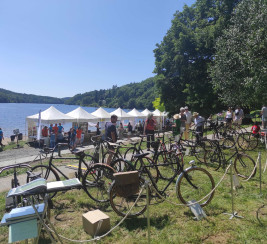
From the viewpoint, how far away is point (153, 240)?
129 inches

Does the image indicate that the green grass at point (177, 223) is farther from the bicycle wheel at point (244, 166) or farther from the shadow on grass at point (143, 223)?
the bicycle wheel at point (244, 166)

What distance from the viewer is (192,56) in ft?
75.0

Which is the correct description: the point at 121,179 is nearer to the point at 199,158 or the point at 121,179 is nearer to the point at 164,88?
the point at 199,158

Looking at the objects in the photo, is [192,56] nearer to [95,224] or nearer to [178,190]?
[178,190]

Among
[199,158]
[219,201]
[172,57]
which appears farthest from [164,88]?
[219,201]

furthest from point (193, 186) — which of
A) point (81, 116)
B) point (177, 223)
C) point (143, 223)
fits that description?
point (81, 116)

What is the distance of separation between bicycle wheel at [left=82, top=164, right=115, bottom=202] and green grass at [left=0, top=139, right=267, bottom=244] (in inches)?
7.7

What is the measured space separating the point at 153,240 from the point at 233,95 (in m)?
11.2

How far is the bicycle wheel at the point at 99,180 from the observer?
181 inches

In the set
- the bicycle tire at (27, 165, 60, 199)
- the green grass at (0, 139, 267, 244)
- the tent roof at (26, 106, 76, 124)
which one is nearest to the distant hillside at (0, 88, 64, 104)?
the tent roof at (26, 106, 76, 124)

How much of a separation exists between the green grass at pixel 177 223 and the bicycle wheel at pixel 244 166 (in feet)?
2.86

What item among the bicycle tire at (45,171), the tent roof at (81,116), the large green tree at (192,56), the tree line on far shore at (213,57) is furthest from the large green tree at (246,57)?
the tent roof at (81,116)

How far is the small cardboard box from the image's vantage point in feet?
11.3

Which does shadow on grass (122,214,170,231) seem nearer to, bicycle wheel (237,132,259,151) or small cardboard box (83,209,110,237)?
small cardboard box (83,209,110,237)
